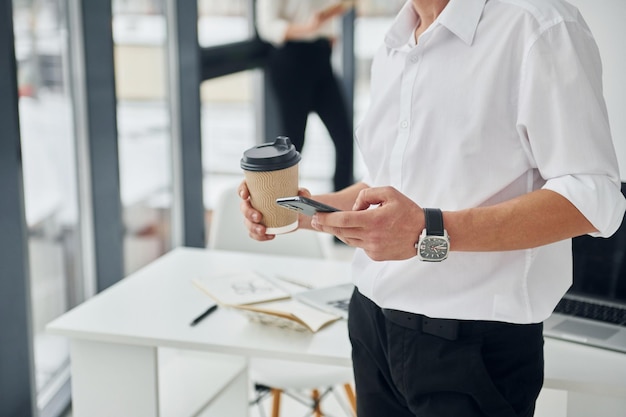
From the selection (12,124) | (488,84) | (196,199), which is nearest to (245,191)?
(488,84)

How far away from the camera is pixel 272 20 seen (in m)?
4.08

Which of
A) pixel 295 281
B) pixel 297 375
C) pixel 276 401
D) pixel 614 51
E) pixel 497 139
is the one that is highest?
pixel 614 51

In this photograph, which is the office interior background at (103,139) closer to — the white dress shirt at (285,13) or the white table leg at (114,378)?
the white dress shirt at (285,13)

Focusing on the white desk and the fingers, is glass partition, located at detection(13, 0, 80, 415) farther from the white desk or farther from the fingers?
the fingers

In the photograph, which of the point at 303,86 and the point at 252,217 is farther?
the point at 303,86

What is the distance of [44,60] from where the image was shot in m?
2.59

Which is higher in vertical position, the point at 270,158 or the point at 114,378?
the point at 270,158

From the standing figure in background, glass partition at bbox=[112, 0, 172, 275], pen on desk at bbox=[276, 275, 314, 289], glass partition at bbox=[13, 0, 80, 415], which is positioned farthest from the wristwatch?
the standing figure in background

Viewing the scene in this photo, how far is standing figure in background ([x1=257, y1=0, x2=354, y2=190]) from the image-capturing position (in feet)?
13.4

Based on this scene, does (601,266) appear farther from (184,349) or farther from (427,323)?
(184,349)

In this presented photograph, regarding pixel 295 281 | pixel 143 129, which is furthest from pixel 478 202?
pixel 143 129

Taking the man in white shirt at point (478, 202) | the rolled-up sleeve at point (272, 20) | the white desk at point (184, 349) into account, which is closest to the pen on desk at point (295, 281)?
the white desk at point (184, 349)

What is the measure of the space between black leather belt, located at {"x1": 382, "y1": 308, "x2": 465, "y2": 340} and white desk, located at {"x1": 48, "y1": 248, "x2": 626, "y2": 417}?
397 millimetres

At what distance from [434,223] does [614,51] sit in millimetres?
963
